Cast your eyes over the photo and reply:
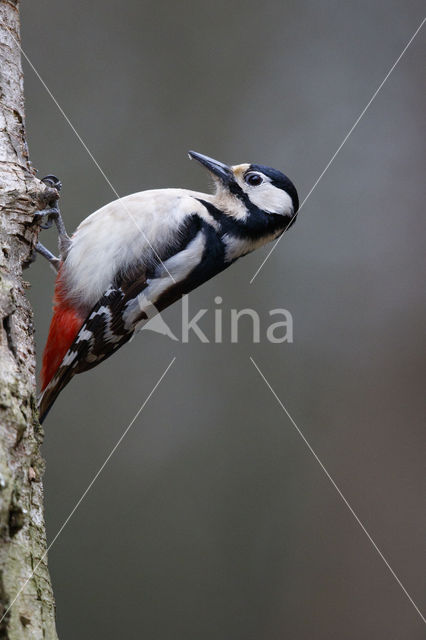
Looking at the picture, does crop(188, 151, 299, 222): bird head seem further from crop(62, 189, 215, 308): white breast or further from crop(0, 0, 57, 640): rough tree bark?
crop(0, 0, 57, 640): rough tree bark

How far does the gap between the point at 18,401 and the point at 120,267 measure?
956 mm

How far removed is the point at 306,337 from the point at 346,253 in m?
0.61

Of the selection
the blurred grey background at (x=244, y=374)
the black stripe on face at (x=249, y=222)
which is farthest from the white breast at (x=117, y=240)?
the blurred grey background at (x=244, y=374)

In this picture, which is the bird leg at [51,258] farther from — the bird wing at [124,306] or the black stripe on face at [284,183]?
the black stripe on face at [284,183]

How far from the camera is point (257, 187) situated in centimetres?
247

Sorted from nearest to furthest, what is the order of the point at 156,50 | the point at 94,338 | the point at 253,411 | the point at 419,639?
1. the point at 94,338
2. the point at 419,639
3. the point at 253,411
4. the point at 156,50

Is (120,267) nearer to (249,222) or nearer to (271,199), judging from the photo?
(249,222)

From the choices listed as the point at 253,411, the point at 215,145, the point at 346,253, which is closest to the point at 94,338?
the point at 253,411

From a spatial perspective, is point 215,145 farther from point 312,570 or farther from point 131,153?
point 312,570

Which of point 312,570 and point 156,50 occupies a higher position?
Answer: point 156,50

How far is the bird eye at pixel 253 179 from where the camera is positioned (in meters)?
2.46

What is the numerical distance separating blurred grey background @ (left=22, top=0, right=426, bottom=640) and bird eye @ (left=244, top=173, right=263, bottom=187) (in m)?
1.28

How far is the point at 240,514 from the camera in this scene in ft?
12.4

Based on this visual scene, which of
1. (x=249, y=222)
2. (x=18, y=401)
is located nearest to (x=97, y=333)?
(x=249, y=222)
